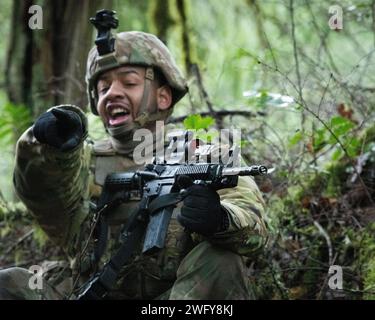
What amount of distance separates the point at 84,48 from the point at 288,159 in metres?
2.82

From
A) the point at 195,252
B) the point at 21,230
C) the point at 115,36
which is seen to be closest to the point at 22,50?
the point at 21,230

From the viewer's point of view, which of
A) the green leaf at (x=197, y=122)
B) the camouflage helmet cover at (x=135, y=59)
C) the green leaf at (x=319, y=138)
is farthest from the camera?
the green leaf at (x=319, y=138)

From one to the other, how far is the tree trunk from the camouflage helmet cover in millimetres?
2731

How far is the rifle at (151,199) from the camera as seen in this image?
3277 mm

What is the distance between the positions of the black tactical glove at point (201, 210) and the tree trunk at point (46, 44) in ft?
13.3

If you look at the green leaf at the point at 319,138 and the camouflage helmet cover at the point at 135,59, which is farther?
the green leaf at the point at 319,138

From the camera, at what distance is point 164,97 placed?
4406mm

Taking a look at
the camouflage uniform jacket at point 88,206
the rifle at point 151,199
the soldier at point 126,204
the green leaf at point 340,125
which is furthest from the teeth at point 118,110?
the green leaf at point 340,125

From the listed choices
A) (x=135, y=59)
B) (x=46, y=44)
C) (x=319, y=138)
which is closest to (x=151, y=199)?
(x=135, y=59)

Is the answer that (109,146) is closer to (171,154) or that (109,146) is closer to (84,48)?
(171,154)

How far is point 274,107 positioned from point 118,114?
80.0 inches

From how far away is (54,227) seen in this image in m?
4.07

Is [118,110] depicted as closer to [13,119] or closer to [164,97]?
[164,97]

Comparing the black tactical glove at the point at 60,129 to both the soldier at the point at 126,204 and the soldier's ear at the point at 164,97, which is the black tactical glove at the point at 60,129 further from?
the soldier's ear at the point at 164,97
